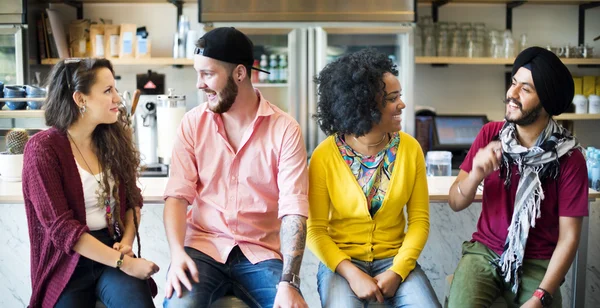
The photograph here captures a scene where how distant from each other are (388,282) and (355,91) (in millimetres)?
570

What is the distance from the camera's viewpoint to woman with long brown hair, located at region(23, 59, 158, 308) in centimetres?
171

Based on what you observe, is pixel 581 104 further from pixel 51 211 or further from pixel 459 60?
pixel 51 211

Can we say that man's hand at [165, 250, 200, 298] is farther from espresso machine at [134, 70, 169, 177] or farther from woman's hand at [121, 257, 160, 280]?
espresso machine at [134, 70, 169, 177]

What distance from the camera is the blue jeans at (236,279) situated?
172 centimetres

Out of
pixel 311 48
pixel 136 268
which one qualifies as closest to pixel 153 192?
pixel 136 268

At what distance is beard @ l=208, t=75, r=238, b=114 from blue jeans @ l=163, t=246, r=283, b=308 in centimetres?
41

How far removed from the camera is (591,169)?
98.5 inches

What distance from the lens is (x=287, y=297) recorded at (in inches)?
64.7

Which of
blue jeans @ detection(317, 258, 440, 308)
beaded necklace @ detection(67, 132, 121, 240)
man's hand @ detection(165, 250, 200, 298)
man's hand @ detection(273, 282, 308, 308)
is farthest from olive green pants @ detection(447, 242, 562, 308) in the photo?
beaded necklace @ detection(67, 132, 121, 240)

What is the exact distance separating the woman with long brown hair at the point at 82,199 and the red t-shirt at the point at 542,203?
1.04 meters

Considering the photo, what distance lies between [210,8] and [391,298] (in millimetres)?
2800

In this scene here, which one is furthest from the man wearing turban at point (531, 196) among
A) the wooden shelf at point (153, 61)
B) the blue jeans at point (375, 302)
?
the wooden shelf at point (153, 61)

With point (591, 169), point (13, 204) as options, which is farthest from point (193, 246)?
point (591, 169)

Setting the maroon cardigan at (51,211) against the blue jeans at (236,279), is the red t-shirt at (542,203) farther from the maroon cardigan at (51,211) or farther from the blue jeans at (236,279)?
the maroon cardigan at (51,211)
